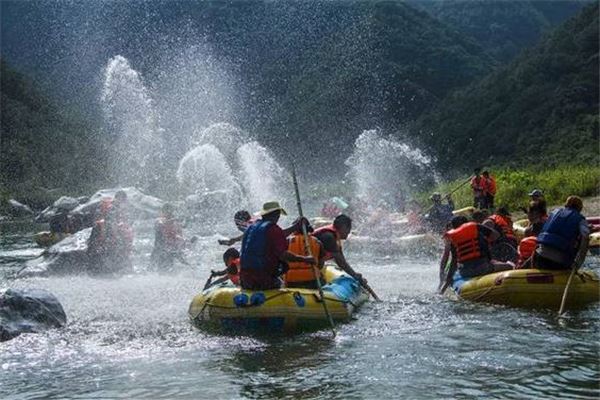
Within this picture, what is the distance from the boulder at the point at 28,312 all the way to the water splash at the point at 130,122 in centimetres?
2236

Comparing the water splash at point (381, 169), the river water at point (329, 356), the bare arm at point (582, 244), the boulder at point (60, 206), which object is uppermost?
the water splash at point (381, 169)

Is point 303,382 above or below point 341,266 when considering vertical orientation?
below

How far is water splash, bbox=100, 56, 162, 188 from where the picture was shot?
3241cm

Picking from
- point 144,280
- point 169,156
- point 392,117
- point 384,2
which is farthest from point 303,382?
Result: point 384,2

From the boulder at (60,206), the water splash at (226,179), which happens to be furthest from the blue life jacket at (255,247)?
the boulder at (60,206)

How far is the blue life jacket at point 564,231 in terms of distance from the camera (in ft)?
33.1

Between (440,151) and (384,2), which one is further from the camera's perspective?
(384,2)

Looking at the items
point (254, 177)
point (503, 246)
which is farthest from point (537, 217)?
point (254, 177)

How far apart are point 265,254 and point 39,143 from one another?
5351 cm

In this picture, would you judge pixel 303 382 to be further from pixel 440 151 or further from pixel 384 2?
pixel 384 2

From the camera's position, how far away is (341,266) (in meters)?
10.6

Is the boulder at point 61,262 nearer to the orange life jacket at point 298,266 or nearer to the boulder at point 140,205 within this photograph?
the orange life jacket at point 298,266

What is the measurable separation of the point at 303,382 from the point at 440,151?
57.6 metres

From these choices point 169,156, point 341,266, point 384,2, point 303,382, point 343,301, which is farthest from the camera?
point 384,2
